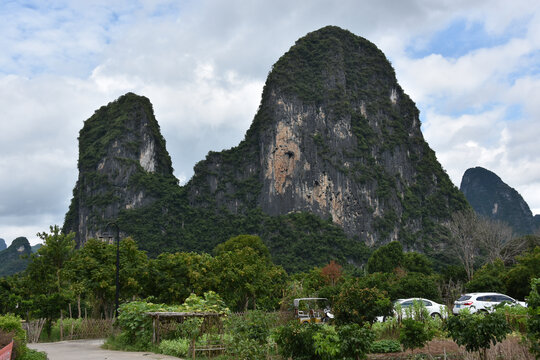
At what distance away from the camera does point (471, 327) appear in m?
10.2

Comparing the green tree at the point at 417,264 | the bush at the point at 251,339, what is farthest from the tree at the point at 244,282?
the green tree at the point at 417,264

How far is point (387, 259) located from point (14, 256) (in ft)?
465

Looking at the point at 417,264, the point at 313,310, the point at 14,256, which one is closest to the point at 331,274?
the point at 417,264

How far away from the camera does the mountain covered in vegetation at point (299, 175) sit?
117 meters

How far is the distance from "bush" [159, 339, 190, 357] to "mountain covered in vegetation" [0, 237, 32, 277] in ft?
491

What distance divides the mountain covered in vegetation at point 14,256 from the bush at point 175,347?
149745 mm

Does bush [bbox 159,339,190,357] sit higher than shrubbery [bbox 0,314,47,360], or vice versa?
shrubbery [bbox 0,314,47,360]

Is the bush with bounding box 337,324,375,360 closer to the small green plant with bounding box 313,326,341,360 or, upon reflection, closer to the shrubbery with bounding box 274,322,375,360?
the shrubbery with bounding box 274,322,375,360

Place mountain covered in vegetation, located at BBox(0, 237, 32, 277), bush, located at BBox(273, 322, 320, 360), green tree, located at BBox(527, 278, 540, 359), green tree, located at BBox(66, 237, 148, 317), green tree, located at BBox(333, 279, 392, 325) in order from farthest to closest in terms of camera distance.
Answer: mountain covered in vegetation, located at BBox(0, 237, 32, 277) < green tree, located at BBox(66, 237, 148, 317) < green tree, located at BBox(333, 279, 392, 325) < bush, located at BBox(273, 322, 320, 360) < green tree, located at BBox(527, 278, 540, 359)

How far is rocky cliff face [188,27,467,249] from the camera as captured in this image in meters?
118

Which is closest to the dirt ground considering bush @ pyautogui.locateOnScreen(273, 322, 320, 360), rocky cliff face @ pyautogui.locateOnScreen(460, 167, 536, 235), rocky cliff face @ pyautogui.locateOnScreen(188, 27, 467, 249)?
bush @ pyautogui.locateOnScreen(273, 322, 320, 360)

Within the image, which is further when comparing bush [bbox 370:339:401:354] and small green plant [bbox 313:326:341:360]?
bush [bbox 370:339:401:354]

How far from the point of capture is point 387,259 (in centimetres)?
6172

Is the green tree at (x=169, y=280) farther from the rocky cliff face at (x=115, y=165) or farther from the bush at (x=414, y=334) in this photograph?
the rocky cliff face at (x=115, y=165)
